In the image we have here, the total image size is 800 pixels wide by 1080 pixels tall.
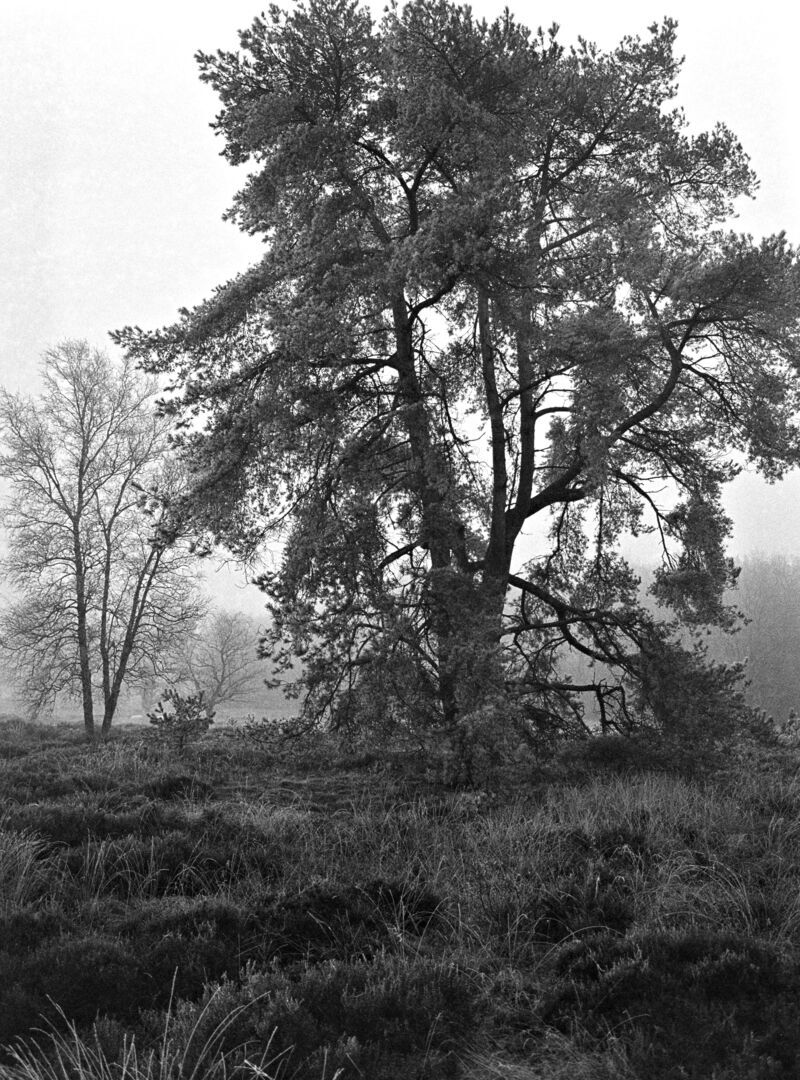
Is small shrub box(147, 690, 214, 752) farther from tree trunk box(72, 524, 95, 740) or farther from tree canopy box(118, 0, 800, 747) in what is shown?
tree trunk box(72, 524, 95, 740)

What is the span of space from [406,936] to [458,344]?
31.8ft

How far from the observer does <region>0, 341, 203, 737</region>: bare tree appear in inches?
794

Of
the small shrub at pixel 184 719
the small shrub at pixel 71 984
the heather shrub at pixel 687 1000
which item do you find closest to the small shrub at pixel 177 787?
the small shrub at pixel 184 719

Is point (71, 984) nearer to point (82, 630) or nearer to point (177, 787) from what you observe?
point (177, 787)

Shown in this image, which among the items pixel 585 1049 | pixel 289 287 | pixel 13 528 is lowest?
pixel 585 1049

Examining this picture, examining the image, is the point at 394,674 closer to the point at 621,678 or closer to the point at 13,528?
the point at 621,678

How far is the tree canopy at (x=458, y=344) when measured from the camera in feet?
29.0

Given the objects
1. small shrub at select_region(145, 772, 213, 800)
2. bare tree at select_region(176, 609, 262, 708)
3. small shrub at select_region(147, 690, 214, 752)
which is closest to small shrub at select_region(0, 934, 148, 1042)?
small shrub at select_region(145, 772, 213, 800)

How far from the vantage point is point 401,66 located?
31.2 feet

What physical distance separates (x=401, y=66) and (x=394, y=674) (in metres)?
7.56

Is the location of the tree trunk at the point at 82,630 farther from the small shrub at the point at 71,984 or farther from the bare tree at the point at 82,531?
the small shrub at the point at 71,984

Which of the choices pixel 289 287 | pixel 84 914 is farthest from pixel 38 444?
pixel 84 914

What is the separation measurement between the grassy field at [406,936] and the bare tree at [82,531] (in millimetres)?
13060

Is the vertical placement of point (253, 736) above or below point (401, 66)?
below
